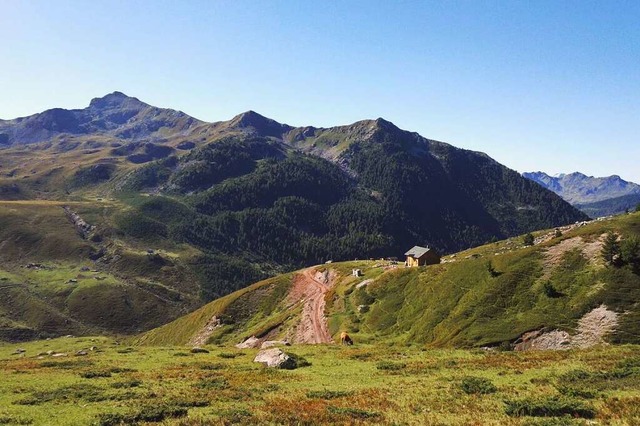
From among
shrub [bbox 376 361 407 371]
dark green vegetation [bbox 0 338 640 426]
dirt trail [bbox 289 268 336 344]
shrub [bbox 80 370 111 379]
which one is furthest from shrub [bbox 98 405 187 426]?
dirt trail [bbox 289 268 336 344]

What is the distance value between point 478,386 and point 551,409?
675cm

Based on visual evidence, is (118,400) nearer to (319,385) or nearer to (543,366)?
(319,385)

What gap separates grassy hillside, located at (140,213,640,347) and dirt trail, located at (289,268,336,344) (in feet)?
8.41

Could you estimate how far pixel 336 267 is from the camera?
440 ft

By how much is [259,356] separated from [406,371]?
18.2 m

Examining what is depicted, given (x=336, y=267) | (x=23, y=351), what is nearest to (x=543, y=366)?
(x=336, y=267)

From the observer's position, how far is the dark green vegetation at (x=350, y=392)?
22.6m

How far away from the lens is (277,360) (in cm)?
4597

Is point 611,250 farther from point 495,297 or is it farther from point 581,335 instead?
point 495,297

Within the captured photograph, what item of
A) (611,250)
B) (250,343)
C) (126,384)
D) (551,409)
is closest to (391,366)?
(551,409)

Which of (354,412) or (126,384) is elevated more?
(354,412)

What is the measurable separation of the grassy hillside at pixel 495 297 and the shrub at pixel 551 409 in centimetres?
3617

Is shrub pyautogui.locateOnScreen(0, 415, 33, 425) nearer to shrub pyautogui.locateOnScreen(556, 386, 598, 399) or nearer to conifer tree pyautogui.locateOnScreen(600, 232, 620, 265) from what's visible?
shrub pyautogui.locateOnScreen(556, 386, 598, 399)

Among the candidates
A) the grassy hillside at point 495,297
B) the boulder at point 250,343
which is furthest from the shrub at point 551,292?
the boulder at point 250,343
